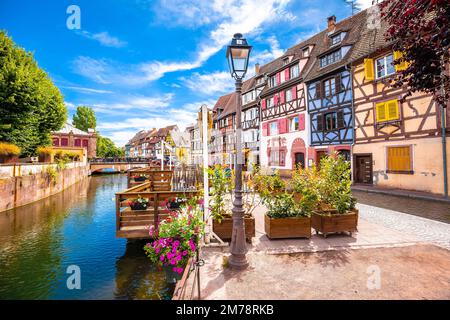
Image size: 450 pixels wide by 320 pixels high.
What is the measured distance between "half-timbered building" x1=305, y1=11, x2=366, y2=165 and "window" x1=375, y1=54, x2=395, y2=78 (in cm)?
196

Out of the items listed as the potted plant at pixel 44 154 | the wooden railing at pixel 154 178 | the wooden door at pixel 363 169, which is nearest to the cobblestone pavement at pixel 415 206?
the wooden door at pixel 363 169

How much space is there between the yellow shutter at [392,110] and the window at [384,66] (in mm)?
1700

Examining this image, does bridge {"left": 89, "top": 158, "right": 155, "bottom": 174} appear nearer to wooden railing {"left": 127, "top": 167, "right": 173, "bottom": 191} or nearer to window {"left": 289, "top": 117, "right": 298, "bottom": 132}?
window {"left": 289, "top": 117, "right": 298, "bottom": 132}

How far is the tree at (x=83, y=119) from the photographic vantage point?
2013 inches

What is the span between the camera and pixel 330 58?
17.5m

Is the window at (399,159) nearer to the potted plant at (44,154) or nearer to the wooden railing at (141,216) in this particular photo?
the wooden railing at (141,216)

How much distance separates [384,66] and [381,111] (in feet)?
8.67

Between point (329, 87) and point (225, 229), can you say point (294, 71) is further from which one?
point (225, 229)

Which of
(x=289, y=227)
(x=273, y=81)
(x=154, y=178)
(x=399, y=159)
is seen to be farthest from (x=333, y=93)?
(x=289, y=227)

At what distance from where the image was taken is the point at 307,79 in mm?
18828

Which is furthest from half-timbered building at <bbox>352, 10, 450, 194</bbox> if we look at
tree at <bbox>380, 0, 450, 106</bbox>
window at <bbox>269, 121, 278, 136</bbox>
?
window at <bbox>269, 121, 278, 136</bbox>

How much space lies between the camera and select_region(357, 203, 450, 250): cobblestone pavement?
571 centimetres
